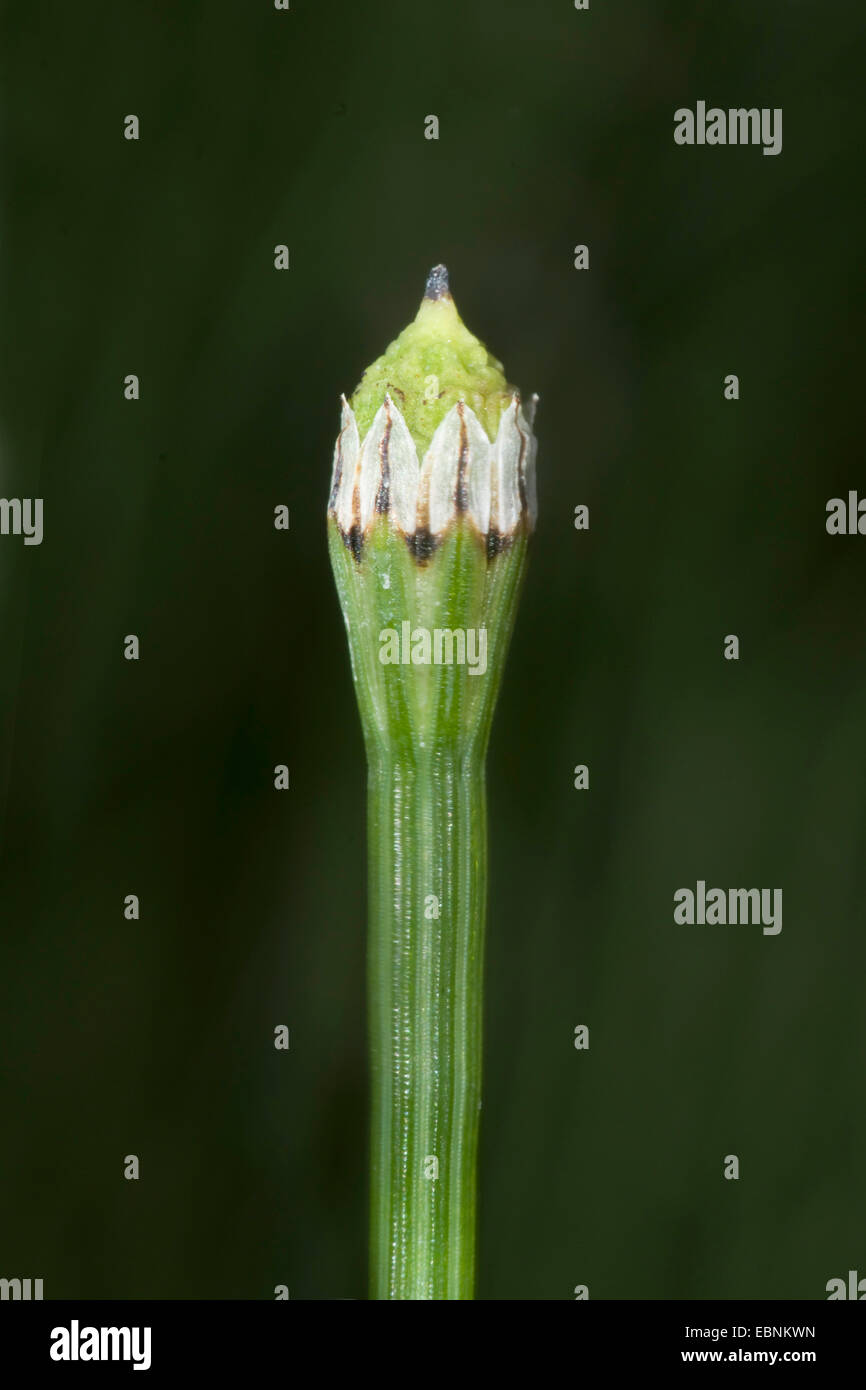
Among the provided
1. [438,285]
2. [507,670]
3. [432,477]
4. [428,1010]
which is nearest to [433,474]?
[432,477]

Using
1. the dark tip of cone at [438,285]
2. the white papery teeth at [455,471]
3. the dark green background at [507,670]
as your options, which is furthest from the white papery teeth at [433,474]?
the dark green background at [507,670]

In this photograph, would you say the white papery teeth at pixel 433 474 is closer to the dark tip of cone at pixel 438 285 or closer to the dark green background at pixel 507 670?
the dark tip of cone at pixel 438 285

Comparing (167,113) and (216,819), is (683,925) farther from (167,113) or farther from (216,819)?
(167,113)

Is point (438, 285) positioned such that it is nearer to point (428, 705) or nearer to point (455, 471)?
point (455, 471)

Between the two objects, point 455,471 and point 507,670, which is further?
point 507,670

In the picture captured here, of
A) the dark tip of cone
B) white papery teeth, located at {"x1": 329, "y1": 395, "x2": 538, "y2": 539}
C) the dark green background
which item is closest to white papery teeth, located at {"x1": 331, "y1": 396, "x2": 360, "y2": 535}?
white papery teeth, located at {"x1": 329, "y1": 395, "x2": 538, "y2": 539}

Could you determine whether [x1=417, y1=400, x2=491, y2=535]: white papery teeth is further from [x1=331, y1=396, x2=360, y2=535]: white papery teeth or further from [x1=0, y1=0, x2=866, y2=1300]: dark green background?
[x1=0, y1=0, x2=866, y2=1300]: dark green background

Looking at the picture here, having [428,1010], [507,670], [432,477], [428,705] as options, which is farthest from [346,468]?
[507,670]

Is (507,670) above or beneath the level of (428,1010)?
above

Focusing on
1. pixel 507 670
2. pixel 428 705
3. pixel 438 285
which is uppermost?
pixel 438 285
